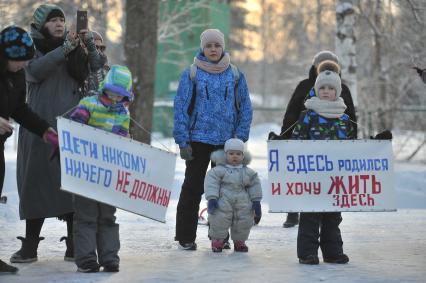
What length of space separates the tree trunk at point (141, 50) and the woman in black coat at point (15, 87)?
7411 mm

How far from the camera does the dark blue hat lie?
6648 mm

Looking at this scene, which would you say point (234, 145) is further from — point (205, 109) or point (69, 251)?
point (69, 251)

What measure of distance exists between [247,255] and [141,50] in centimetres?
708

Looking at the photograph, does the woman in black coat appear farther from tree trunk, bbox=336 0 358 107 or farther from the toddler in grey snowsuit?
tree trunk, bbox=336 0 358 107

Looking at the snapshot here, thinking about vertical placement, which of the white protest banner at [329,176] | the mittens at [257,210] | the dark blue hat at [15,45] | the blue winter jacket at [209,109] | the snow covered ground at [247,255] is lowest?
the snow covered ground at [247,255]

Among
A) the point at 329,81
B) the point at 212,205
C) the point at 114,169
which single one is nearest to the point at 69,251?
the point at 114,169

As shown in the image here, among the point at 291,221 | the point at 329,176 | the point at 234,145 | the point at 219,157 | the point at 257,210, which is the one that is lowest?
the point at 291,221

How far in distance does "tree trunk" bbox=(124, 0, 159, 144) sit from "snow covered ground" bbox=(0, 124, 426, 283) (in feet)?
10.8

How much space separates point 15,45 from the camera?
21.8 feet

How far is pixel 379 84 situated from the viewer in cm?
2506

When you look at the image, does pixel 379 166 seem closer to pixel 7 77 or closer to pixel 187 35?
pixel 7 77

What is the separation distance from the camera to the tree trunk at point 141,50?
47.1ft

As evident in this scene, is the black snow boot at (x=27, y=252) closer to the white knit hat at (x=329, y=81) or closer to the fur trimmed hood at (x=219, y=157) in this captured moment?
the fur trimmed hood at (x=219, y=157)

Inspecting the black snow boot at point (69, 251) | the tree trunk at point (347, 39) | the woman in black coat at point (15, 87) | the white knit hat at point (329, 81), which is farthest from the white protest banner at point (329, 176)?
the tree trunk at point (347, 39)
